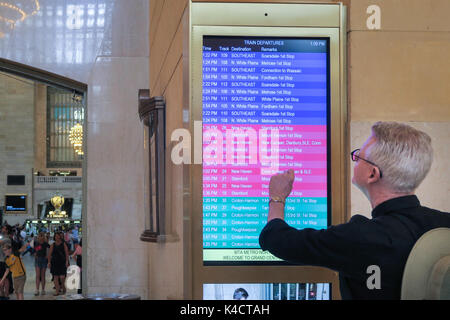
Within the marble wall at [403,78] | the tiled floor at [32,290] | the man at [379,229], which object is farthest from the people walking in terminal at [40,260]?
the man at [379,229]

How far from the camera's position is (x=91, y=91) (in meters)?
10.6

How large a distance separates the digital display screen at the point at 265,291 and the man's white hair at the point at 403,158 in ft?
3.07

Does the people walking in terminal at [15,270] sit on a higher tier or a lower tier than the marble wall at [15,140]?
lower

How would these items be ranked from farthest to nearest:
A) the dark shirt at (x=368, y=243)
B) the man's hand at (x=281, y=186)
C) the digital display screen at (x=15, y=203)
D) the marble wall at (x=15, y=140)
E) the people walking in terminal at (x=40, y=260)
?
the marble wall at (x=15, y=140)
the digital display screen at (x=15, y=203)
the people walking in terminal at (x=40, y=260)
the man's hand at (x=281, y=186)
the dark shirt at (x=368, y=243)

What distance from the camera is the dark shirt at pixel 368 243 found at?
90.0 inches

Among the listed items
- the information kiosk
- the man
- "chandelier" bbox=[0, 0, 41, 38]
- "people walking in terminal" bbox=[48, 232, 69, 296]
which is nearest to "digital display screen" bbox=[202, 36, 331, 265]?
the information kiosk

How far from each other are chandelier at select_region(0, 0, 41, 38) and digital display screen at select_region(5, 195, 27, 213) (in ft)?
122

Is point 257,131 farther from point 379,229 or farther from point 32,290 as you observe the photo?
point 32,290

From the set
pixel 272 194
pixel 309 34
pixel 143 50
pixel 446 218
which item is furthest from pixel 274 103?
pixel 143 50

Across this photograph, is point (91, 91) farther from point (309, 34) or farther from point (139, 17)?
point (309, 34)

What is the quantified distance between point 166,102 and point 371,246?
297 cm

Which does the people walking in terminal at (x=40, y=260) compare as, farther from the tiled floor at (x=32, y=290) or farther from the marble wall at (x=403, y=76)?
the marble wall at (x=403, y=76)

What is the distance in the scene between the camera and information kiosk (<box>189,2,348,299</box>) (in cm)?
308

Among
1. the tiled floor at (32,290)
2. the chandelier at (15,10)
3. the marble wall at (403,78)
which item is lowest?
the tiled floor at (32,290)
